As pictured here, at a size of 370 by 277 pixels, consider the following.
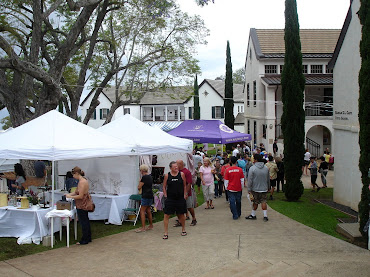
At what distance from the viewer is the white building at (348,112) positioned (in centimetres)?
1316

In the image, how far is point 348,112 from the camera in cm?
1395

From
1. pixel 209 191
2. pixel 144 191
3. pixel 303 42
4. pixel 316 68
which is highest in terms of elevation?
pixel 303 42

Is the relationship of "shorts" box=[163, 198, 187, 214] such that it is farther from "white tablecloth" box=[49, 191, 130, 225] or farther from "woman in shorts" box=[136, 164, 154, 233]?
"white tablecloth" box=[49, 191, 130, 225]

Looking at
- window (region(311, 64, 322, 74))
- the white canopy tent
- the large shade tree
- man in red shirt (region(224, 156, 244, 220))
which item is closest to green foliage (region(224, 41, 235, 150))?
window (region(311, 64, 322, 74))

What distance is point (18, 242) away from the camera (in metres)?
9.23

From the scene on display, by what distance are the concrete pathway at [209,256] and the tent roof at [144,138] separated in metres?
2.84

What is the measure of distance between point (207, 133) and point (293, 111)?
6.83 m

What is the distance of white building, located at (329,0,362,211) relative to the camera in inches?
518

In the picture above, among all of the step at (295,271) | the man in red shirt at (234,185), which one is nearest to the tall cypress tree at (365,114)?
the step at (295,271)

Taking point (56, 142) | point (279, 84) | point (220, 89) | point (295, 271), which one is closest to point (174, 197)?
Answer: point (56, 142)

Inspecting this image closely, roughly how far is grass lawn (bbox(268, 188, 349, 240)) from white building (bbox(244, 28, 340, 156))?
13801 millimetres

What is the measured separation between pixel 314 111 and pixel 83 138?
24135mm

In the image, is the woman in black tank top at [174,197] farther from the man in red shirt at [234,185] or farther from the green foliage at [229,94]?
the green foliage at [229,94]

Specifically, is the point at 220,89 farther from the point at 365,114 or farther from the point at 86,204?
the point at 86,204
